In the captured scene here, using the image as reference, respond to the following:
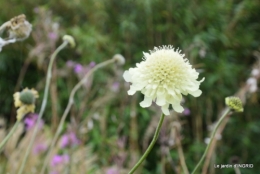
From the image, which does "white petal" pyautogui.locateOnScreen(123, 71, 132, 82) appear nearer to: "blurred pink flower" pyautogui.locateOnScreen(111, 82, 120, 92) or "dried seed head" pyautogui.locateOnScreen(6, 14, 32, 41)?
"dried seed head" pyautogui.locateOnScreen(6, 14, 32, 41)

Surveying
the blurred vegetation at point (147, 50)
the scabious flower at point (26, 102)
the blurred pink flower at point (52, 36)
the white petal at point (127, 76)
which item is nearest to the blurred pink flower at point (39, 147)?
the blurred vegetation at point (147, 50)

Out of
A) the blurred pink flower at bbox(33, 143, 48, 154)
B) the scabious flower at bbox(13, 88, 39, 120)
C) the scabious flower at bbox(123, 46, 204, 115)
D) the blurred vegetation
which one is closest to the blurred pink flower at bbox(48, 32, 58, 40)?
the blurred vegetation

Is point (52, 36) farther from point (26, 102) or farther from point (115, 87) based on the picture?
point (26, 102)

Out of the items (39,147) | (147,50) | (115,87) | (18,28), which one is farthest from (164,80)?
(147,50)

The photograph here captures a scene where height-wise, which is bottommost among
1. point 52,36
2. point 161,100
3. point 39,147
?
point 161,100

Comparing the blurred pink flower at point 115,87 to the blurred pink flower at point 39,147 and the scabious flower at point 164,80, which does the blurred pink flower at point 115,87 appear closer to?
the blurred pink flower at point 39,147

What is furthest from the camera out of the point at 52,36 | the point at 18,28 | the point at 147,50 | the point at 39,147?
the point at 147,50

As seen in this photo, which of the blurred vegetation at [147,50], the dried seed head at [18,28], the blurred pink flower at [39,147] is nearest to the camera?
the dried seed head at [18,28]
